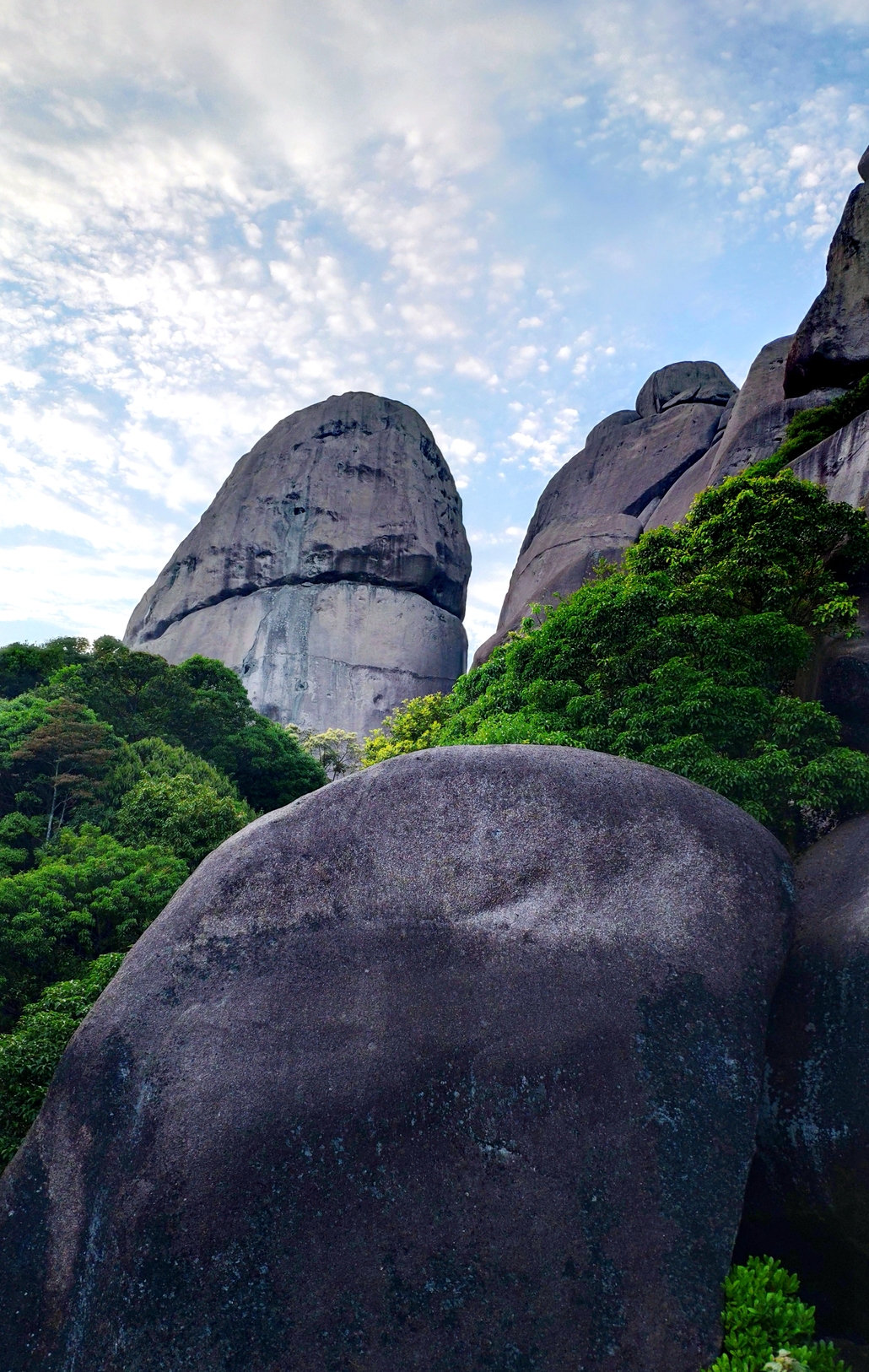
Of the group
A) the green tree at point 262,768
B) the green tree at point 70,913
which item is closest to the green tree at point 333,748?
the green tree at point 262,768

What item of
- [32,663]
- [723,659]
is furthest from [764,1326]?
[32,663]

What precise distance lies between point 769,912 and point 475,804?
266cm

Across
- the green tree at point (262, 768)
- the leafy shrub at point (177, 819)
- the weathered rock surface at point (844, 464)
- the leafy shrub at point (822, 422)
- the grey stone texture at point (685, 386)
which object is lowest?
the leafy shrub at point (177, 819)

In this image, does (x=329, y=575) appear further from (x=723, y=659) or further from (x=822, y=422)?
(x=723, y=659)

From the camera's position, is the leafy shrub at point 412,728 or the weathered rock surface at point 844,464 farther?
the leafy shrub at point 412,728

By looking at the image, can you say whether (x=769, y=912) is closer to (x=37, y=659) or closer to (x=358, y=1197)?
(x=358, y=1197)

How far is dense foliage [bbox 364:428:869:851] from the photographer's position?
8.99 m

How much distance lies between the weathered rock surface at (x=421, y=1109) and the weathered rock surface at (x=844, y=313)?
14273 mm

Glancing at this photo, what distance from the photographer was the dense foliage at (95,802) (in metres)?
11.1

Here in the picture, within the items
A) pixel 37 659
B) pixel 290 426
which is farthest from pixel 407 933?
pixel 290 426

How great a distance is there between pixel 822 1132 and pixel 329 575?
120 feet

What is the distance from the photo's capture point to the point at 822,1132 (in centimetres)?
595

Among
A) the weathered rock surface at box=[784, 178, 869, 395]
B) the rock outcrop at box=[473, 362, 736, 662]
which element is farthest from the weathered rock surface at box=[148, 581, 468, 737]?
the weathered rock surface at box=[784, 178, 869, 395]

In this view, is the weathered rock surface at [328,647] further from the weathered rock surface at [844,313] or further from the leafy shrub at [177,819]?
the weathered rock surface at [844,313]
